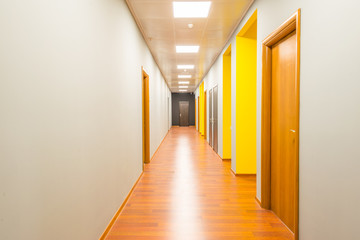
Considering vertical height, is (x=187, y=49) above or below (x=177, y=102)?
above

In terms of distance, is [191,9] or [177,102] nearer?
[191,9]

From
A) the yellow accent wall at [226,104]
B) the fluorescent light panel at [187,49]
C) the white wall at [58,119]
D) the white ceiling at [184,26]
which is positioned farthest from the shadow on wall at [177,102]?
the white wall at [58,119]

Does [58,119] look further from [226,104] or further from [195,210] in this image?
[226,104]

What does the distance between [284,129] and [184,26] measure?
9.17ft

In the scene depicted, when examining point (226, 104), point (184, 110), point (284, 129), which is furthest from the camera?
point (184, 110)

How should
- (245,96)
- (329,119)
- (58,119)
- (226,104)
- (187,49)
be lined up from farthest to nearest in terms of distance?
(187,49) < (226,104) < (245,96) < (329,119) < (58,119)

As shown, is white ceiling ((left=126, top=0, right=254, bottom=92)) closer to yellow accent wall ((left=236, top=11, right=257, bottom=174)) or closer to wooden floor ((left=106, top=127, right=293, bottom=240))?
yellow accent wall ((left=236, top=11, right=257, bottom=174))

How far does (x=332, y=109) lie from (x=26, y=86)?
74.3 inches

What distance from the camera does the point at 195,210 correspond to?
2854mm

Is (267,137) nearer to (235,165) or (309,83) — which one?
(309,83)

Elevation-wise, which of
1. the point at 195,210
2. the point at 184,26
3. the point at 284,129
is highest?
the point at 184,26

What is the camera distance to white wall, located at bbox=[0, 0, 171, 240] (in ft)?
3.36

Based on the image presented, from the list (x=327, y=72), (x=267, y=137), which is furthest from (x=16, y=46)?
(x=267, y=137)

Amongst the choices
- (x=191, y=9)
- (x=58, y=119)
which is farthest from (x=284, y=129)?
(x=191, y=9)
